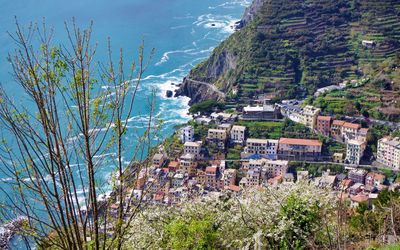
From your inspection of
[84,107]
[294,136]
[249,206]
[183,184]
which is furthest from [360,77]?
[84,107]

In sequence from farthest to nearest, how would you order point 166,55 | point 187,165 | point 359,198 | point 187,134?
Answer: point 166,55 < point 187,134 < point 187,165 < point 359,198

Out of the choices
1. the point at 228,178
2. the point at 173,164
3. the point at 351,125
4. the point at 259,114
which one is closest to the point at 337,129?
the point at 351,125

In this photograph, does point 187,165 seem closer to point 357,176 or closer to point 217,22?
point 357,176

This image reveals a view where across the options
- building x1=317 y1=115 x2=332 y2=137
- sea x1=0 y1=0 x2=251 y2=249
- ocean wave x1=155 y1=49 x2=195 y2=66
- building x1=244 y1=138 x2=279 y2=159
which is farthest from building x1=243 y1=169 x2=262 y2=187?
ocean wave x1=155 y1=49 x2=195 y2=66

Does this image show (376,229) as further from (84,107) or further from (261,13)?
(261,13)

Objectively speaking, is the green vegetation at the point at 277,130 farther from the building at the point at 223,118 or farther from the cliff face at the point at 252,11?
the cliff face at the point at 252,11

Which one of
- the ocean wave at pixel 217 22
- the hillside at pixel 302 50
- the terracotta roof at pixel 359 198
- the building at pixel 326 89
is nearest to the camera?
the terracotta roof at pixel 359 198

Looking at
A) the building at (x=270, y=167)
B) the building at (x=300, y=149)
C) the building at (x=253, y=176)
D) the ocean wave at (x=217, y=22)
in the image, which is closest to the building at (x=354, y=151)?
the building at (x=300, y=149)
